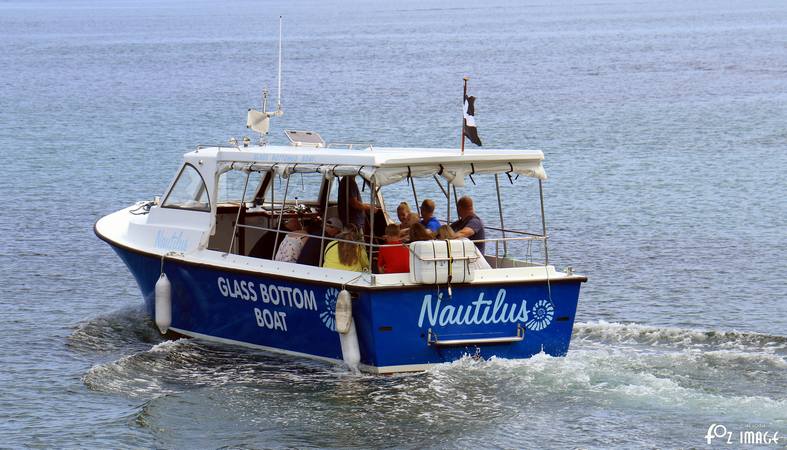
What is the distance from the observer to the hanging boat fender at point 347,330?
13.3 m

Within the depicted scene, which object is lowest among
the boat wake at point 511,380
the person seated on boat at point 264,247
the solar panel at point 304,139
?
the boat wake at point 511,380

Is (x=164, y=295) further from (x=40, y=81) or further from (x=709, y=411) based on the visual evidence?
(x=40, y=81)

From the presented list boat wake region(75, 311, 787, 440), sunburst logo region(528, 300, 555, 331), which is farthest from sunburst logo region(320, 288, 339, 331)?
sunburst logo region(528, 300, 555, 331)

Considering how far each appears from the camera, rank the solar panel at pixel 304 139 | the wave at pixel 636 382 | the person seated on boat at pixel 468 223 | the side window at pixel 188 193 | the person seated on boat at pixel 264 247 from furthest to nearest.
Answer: the solar panel at pixel 304 139
the side window at pixel 188 193
the person seated on boat at pixel 264 247
the person seated on boat at pixel 468 223
the wave at pixel 636 382

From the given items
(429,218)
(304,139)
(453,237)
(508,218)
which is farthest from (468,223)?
(508,218)

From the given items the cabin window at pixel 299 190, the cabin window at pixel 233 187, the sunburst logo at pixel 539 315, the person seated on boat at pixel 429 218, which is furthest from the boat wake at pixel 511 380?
the cabin window at pixel 299 190

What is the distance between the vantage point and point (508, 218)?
25594 mm

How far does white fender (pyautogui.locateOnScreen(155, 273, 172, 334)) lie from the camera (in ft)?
51.0

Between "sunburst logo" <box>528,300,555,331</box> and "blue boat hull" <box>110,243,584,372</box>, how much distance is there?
1 cm

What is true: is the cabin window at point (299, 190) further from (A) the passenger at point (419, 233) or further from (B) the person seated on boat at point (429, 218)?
(A) the passenger at point (419, 233)

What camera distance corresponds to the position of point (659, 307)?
18031 mm

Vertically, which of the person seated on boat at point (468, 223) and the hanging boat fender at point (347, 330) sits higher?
the person seated on boat at point (468, 223)

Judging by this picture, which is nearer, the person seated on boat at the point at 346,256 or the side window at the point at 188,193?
the person seated on boat at the point at 346,256

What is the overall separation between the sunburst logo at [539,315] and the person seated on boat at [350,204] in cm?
245
